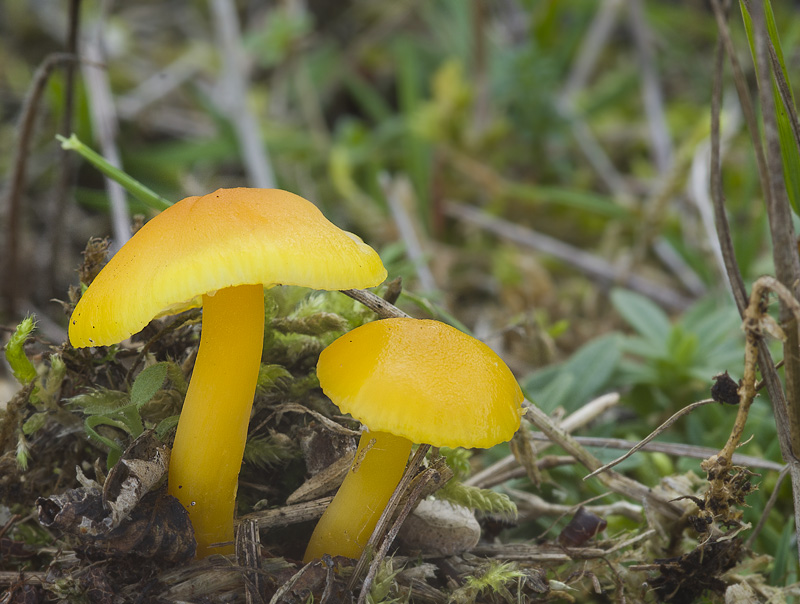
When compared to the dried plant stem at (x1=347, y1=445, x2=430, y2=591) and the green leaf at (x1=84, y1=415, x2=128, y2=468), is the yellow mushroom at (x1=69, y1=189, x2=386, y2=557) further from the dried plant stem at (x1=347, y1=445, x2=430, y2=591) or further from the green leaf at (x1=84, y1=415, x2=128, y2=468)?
the dried plant stem at (x1=347, y1=445, x2=430, y2=591)

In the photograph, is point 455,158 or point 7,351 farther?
point 455,158

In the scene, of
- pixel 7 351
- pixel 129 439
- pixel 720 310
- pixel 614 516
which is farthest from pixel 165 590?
pixel 720 310

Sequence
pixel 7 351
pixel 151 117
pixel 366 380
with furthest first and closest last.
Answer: pixel 151 117, pixel 7 351, pixel 366 380

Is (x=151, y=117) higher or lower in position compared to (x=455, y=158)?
higher

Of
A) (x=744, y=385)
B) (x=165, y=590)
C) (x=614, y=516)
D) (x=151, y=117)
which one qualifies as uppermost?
(x=151, y=117)

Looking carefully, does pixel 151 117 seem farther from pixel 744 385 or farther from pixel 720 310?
pixel 744 385

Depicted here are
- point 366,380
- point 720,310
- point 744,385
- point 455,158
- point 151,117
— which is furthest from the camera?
point 151,117

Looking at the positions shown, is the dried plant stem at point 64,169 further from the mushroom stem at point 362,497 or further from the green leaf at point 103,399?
the mushroom stem at point 362,497
